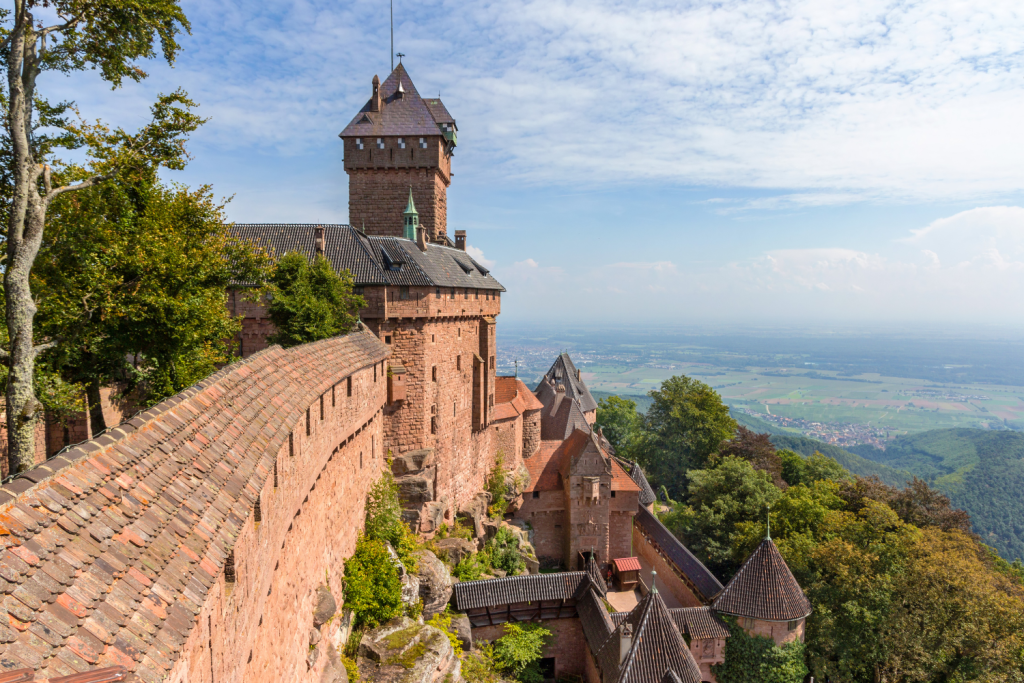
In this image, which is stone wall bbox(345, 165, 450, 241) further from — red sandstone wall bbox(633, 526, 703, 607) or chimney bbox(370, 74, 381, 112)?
red sandstone wall bbox(633, 526, 703, 607)

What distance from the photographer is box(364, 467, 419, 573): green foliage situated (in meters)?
16.7

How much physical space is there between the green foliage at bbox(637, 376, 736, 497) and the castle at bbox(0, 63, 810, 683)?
7484mm

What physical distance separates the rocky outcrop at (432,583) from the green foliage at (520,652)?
4.62m

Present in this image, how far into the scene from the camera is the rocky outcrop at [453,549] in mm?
22734

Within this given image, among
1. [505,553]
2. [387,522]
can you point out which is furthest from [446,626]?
[505,553]

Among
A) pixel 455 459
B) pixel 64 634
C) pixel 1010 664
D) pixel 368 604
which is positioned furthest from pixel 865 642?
pixel 64 634

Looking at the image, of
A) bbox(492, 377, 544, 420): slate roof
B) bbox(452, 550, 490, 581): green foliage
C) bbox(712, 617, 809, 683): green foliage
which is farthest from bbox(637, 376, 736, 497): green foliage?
bbox(452, 550, 490, 581): green foliage

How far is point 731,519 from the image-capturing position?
33281mm

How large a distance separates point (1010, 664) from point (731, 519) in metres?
15.1

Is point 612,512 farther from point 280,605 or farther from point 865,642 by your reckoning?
point 280,605

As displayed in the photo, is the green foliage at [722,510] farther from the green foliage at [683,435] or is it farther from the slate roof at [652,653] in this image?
the slate roof at [652,653]

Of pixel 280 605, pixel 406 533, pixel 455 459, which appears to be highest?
pixel 280 605

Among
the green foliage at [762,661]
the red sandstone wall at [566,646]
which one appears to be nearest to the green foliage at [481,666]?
the red sandstone wall at [566,646]

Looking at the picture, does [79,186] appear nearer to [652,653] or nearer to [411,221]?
[411,221]
